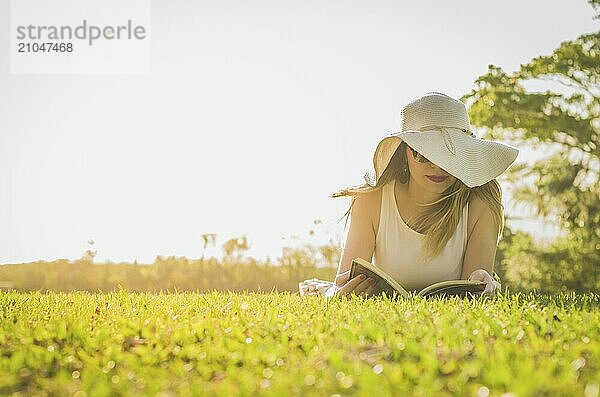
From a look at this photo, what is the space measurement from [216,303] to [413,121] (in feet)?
5.03

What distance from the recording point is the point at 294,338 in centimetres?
226

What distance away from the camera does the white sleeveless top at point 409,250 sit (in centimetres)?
432

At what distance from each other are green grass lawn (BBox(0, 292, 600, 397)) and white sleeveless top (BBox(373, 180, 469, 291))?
1216 millimetres

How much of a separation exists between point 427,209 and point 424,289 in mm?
705

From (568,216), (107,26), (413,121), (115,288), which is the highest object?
(107,26)

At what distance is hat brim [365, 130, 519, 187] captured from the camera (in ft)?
12.3

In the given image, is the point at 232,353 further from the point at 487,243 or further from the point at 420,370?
the point at 487,243

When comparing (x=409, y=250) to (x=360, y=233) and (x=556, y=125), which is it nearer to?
(x=360, y=233)

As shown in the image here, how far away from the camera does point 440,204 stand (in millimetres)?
4266

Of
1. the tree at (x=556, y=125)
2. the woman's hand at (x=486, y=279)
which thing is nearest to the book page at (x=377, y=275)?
the woman's hand at (x=486, y=279)

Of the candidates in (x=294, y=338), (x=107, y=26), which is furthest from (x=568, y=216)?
(x=294, y=338)

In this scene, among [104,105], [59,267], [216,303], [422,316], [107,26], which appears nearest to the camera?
[422,316]

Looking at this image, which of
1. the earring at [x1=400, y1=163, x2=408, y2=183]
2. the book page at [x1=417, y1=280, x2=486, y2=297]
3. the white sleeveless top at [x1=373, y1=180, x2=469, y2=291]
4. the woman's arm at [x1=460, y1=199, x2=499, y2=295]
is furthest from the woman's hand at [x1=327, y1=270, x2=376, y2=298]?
the earring at [x1=400, y1=163, x2=408, y2=183]

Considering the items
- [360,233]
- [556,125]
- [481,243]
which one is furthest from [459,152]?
[556,125]
